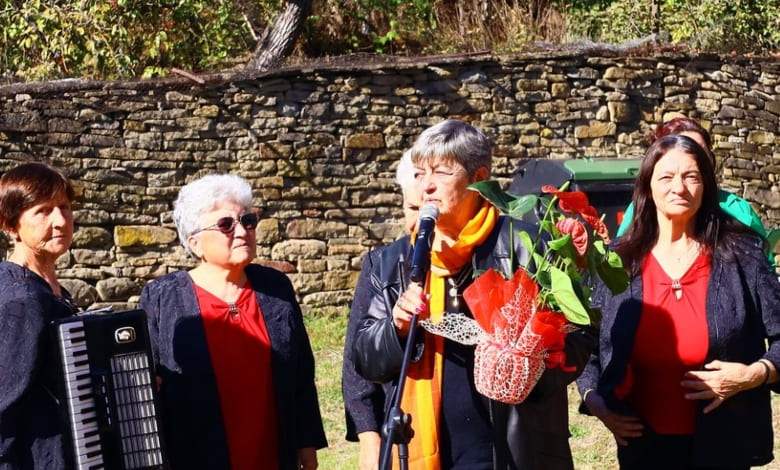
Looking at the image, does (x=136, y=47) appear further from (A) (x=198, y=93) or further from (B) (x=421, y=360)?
(B) (x=421, y=360)

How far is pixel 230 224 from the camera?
372 cm

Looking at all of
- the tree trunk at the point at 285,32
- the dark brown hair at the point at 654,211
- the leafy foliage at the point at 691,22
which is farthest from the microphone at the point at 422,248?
the leafy foliage at the point at 691,22

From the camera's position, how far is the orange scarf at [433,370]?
3.16 meters

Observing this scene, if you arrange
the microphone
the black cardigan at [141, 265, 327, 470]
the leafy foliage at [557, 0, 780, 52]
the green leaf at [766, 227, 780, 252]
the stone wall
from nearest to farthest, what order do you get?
1. the microphone
2. the black cardigan at [141, 265, 327, 470]
3. the green leaf at [766, 227, 780, 252]
4. the stone wall
5. the leafy foliage at [557, 0, 780, 52]

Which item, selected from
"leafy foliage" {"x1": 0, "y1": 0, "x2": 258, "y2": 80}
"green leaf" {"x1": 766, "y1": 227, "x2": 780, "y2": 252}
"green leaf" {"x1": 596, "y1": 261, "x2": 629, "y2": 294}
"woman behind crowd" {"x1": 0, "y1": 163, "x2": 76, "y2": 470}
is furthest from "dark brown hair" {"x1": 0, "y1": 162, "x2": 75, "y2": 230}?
"leafy foliage" {"x1": 0, "y1": 0, "x2": 258, "y2": 80}

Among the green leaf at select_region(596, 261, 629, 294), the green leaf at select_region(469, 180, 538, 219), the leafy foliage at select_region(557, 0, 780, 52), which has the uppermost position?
the leafy foliage at select_region(557, 0, 780, 52)

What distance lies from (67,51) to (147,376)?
792cm

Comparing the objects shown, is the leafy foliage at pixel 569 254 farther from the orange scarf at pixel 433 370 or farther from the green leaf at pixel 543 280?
the orange scarf at pixel 433 370

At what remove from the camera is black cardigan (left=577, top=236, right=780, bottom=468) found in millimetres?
3484

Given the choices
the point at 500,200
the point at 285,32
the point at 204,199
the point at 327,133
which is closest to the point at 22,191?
the point at 204,199

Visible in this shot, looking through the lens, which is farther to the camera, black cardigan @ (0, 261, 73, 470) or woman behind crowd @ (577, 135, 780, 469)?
woman behind crowd @ (577, 135, 780, 469)

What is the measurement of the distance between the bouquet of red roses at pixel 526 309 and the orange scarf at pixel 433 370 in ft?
0.70

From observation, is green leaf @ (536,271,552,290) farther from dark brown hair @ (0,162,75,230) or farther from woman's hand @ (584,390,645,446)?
dark brown hair @ (0,162,75,230)

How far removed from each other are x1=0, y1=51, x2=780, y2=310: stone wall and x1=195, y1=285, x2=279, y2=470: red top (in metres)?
5.91
